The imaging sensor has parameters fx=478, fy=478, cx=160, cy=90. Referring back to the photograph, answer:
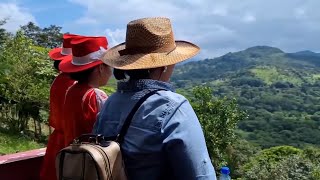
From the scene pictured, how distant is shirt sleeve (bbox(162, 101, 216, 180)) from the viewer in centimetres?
158

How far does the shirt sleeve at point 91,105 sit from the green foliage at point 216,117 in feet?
66.8

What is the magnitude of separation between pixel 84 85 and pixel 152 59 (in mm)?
946

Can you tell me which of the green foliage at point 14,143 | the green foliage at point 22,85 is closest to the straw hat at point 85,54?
the green foliage at point 14,143

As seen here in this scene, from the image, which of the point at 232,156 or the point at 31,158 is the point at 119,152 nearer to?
the point at 31,158

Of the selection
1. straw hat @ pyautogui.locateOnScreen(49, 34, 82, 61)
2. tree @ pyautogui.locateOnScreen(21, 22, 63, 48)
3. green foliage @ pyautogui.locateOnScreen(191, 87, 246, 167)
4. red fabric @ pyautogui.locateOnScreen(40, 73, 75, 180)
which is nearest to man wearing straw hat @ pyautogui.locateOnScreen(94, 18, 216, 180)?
red fabric @ pyautogui.locateOnScreen(40, 73, 75, 180)

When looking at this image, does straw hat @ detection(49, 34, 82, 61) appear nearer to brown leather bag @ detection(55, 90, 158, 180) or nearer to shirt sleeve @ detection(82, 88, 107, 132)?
shirt sleeve @ detection(82, 88, 107, 132)

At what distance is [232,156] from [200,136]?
88.0 ft

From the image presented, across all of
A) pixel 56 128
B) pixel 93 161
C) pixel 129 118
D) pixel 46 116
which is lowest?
pixel 46 116

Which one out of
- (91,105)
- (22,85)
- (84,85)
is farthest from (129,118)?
(22,85)

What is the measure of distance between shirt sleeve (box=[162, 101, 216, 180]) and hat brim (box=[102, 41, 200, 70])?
0.23m

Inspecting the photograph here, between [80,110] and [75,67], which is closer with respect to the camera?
[80,110]

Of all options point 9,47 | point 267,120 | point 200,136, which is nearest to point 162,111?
point 200,136

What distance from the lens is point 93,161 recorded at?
153 cm

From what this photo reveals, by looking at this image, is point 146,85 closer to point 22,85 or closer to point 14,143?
point 14,143
